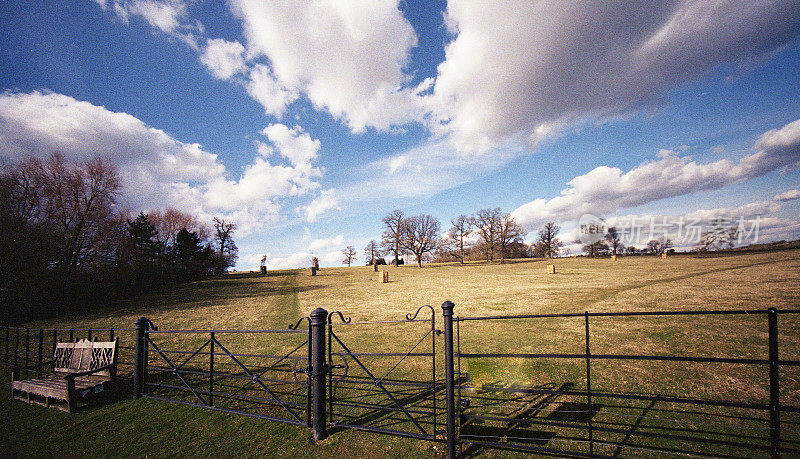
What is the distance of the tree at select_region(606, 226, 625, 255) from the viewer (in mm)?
63062

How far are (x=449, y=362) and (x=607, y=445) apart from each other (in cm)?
256

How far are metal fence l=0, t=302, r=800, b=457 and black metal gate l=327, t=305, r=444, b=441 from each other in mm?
35

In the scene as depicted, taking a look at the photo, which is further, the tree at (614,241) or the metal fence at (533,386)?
the tree at (614,241)

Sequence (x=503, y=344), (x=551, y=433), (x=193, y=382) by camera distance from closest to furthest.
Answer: (x=551, y=433) < (x=193, y=382) < (x=503, y=344)

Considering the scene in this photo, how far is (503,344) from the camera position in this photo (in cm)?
870

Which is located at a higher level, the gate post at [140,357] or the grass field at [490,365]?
the gate post at [140,357]

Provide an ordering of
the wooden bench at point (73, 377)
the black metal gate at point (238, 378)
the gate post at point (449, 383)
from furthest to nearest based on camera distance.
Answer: the wooden bench at point (73, 377) → the black metal gate at point (238, 378) → the gate post at point (449, 383)

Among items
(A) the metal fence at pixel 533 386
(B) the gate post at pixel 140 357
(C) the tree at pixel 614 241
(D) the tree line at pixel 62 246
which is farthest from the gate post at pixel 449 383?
(C) the tree at pixel 614 241

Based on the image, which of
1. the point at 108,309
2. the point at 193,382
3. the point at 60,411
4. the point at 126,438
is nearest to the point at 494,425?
the point at 126,438

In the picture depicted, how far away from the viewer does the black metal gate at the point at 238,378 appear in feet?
15.8

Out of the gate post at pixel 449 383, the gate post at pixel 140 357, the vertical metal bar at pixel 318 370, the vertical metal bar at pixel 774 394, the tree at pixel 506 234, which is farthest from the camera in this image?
the tree at pixel 506 234

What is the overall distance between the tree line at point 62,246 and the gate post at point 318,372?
24.3 m

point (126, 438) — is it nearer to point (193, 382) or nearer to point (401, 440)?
point (193, 382)

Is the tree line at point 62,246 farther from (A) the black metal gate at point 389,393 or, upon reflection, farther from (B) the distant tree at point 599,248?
(B) the distant tree at point 599,248
